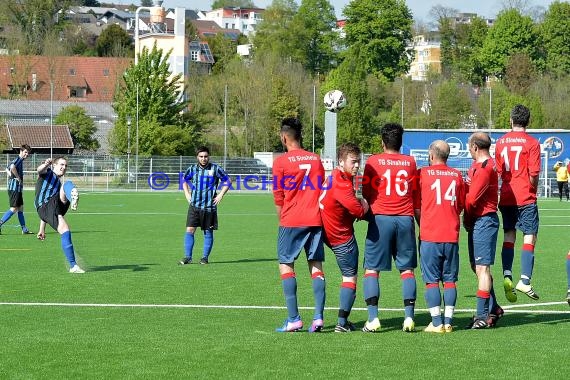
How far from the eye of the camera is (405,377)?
7.21m

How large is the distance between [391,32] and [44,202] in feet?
319

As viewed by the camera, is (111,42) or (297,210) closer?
(297,210)

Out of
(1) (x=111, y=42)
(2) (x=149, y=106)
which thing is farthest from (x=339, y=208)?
(1) (x=111, y=42)

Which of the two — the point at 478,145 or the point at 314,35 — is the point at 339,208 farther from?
the point at 314,35

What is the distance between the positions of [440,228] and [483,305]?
3.07 ft

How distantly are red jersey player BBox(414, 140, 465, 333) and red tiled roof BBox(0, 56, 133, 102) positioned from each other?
81006 millimetres

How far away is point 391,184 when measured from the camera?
9516 millimetres

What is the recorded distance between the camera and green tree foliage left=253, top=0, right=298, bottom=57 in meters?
120

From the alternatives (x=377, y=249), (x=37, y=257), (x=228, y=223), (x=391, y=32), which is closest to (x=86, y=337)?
(x=377, y=249)

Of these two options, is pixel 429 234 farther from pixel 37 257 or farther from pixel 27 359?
pixel 37 257

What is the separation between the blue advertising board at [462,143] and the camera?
179 feet

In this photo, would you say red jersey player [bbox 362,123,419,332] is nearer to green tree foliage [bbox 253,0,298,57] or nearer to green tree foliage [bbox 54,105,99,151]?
green tree foliage [bbox 54,105,99,151]

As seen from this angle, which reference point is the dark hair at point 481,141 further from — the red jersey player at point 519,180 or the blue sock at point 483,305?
the blue sock at point 483,305

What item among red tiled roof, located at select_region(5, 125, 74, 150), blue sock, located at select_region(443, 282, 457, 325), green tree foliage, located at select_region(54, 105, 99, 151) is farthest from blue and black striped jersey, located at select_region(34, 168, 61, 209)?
green tree foliage, located at select_region(54, 105, 99, 151)
